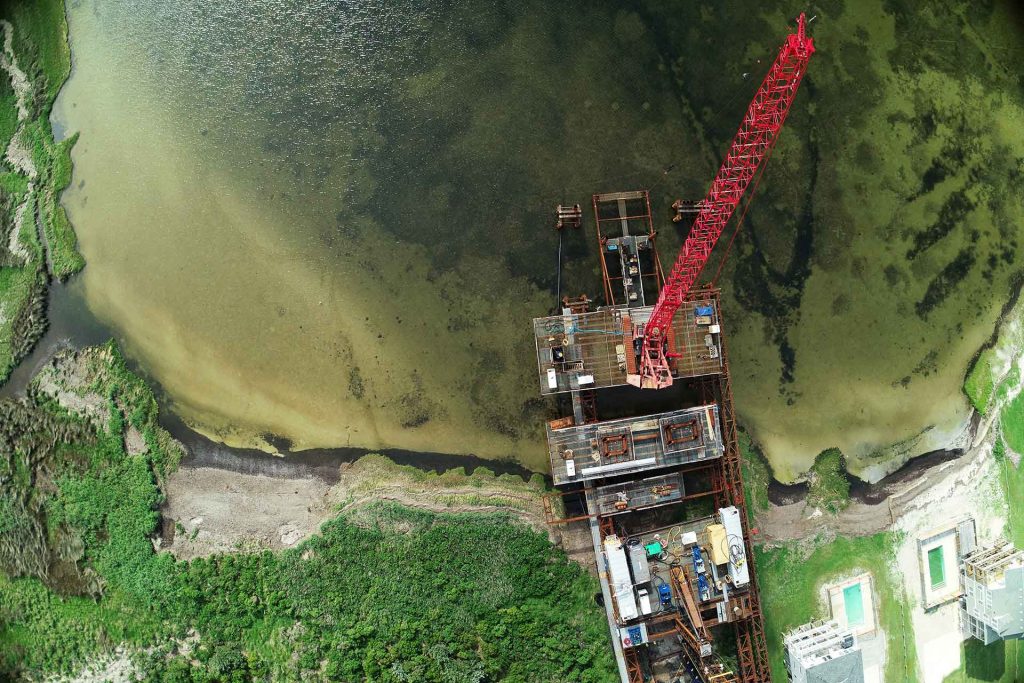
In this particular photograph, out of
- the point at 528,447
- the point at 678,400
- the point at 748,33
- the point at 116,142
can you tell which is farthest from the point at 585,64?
the point at 116,142

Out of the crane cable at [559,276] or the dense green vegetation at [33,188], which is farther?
the crane cable at [559,276]

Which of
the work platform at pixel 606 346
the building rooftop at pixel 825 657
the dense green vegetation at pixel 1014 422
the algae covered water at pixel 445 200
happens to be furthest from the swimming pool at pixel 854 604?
the work platform at pixel 606 346

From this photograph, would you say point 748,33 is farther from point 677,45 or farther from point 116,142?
point 116,142

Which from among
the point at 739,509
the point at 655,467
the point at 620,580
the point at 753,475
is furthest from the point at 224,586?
the point at 753,475

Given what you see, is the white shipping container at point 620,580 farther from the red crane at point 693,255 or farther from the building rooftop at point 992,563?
the building rooftop at point 992,563

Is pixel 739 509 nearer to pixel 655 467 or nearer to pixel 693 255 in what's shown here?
pixel 655 467
